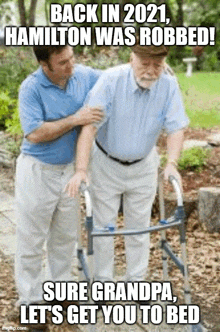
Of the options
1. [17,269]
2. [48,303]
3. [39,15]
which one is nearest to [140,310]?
[48,303]

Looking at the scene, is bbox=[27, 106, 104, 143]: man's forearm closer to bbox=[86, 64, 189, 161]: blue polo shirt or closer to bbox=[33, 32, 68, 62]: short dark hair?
bbox=[86, 64, 189, 161]: blue polo shirt

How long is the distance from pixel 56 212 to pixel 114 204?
0.41 meters

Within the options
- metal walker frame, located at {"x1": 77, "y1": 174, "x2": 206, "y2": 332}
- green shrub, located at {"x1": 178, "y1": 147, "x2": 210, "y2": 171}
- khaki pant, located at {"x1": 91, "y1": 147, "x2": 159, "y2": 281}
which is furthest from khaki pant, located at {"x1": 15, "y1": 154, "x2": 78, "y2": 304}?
green shrub, located at {"x1": 178, "y1": 147, "x2": 210, "y2": 171}

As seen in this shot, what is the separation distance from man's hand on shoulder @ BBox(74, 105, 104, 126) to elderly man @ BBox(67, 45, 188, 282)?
0.04 meters

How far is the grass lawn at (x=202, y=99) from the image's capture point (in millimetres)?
11211

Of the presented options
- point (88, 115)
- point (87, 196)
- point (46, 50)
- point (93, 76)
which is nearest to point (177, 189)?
point (87, 196)

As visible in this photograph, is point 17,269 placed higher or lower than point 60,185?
lower

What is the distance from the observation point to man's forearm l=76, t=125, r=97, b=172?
3451 millimetres

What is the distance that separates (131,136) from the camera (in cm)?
368

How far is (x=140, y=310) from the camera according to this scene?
429 cm

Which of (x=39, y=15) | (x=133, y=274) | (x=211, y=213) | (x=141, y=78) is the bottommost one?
(x=133, y=274)

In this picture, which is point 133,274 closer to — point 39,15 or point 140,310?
point 140,310

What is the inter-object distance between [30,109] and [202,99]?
434 inches

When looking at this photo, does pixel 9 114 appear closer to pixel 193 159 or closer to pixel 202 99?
pixel 193 159
